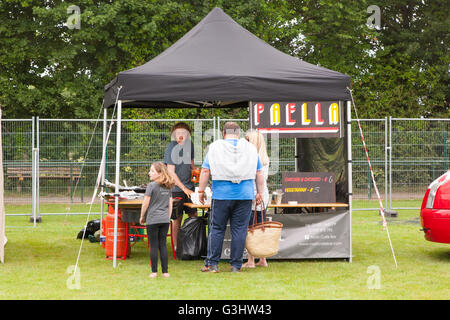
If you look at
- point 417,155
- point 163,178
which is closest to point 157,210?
point 163,178

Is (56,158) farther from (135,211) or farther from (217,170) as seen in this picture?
(217,170)

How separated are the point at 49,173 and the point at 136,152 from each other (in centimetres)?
215

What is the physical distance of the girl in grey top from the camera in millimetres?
7672

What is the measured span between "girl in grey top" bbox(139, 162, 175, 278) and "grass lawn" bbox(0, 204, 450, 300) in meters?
0.33

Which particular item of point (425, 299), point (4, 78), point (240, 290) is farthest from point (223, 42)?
point (4, 78)

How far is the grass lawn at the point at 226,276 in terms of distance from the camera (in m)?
6.73

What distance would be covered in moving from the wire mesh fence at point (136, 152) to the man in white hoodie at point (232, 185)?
19.6 feet

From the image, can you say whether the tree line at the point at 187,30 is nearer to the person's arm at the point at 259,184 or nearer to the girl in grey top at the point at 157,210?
the person's arm at the point at 259,184

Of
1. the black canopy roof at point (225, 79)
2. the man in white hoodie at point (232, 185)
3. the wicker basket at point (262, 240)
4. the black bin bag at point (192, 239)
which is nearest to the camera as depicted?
the man in white hoodie at point (232, 185)

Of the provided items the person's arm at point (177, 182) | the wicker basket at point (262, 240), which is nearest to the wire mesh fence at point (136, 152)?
the person's arm at point (177, 182)

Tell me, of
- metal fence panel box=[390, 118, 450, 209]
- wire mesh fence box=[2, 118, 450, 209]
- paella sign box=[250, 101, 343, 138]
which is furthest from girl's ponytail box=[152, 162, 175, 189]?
metal fence panel box=[390, 118, 450, 209]

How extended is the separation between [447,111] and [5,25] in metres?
17.7

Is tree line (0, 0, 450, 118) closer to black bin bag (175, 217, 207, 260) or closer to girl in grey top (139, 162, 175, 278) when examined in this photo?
black bin bag (175, 217, 207, 260)
